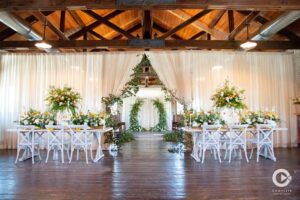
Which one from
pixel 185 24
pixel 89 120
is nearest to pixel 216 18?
pixel 185 24

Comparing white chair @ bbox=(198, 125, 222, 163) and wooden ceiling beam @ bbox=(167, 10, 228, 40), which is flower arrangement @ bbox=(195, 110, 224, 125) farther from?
wooden ceiling beam @ bbox=(167, 10, 228, 40)

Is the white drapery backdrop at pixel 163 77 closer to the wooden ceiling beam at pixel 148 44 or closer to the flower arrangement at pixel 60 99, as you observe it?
the wooden ceiling beam at pixel 148 44

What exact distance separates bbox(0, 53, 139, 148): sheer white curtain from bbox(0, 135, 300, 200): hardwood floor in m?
2.02

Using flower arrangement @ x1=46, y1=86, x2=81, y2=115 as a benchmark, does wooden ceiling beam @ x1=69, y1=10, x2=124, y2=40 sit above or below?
above

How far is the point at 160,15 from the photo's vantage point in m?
7.54

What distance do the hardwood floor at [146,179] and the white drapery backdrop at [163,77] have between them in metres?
2.05

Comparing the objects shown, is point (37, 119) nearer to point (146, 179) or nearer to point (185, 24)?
point (146, 179)

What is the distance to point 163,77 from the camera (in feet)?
22.3

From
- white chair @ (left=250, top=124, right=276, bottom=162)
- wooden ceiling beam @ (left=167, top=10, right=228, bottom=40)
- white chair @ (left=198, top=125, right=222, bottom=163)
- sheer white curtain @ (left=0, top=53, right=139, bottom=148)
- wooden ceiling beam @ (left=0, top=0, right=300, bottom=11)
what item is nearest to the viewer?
wooden ceiling beam @ (left=0, top=0, right=300, bottom=11)

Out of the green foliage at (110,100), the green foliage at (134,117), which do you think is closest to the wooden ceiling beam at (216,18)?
the green foliage at (110,100)

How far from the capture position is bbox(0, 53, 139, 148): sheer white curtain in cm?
671

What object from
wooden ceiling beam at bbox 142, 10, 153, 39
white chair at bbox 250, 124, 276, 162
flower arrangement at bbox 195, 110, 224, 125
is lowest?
white chair at bbox 250, 124, 276, 162

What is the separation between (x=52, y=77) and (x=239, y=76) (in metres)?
5.72

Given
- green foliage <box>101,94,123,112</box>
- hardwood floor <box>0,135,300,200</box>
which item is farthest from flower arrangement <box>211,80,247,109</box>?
green foliage <box>101,94,123,112</box>
